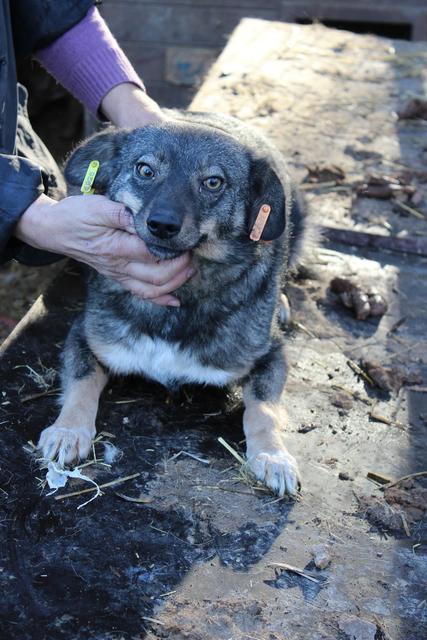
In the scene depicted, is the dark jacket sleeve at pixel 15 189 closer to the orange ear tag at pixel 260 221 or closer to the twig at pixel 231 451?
the orange ear tag at pixel 260 221

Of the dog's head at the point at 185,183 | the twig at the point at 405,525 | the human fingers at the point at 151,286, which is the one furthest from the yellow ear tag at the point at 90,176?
the twig at the point at 405,525

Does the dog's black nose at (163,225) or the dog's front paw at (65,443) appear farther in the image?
the dog's front paw at (65,443)

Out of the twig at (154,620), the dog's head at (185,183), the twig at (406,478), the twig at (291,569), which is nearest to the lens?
the twig at (154,620)

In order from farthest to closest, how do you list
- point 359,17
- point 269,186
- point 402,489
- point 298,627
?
1. point 359,17
2. point 269,186
3. point 402,489
4. point 298,627

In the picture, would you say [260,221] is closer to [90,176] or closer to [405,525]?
[90,176]

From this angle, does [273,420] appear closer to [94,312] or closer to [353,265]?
[94,312]

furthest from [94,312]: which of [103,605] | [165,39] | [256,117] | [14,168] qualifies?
[165,39]
